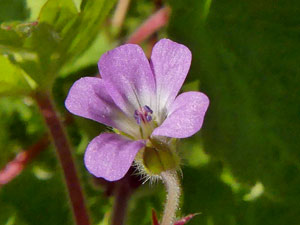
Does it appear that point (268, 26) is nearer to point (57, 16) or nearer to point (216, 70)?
point (216, 70)

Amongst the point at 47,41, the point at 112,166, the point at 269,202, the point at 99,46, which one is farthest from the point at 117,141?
the point at 99,46

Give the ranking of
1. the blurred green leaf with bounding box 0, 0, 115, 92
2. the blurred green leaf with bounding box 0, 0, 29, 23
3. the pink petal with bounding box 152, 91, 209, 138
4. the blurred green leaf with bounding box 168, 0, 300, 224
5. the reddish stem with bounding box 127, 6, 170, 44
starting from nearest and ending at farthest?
the pink petal with bounding box 152, 91, 209, 138
the blurred green leaf with bounding box 0, 0, 115, 92
the blurred green leaf with bounding box 168, 0, 300, 224
the blurred green leaf with bounding box 0, 0, 29, 23
the reddish stem with bounding box 127, 6, 170, 44

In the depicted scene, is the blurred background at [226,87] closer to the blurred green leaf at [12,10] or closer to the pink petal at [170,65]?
the blurred green leaf at [12,10]

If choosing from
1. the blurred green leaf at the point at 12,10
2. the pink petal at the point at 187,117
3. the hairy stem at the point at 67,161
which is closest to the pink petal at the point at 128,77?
the pink petal at the point at 187,117

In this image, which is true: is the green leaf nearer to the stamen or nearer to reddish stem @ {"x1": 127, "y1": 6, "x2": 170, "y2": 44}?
the stamen

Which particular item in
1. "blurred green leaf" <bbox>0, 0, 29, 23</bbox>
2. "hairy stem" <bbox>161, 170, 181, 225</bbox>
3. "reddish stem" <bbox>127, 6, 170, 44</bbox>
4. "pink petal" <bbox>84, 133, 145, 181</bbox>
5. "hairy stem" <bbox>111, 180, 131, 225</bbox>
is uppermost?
"pink petal" <bbox>84, 133, 145, 181</bbox>

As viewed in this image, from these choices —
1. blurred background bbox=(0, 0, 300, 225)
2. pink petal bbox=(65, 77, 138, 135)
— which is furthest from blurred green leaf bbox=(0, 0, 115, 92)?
pink petal bbox=(65, 77, 138, 135)
